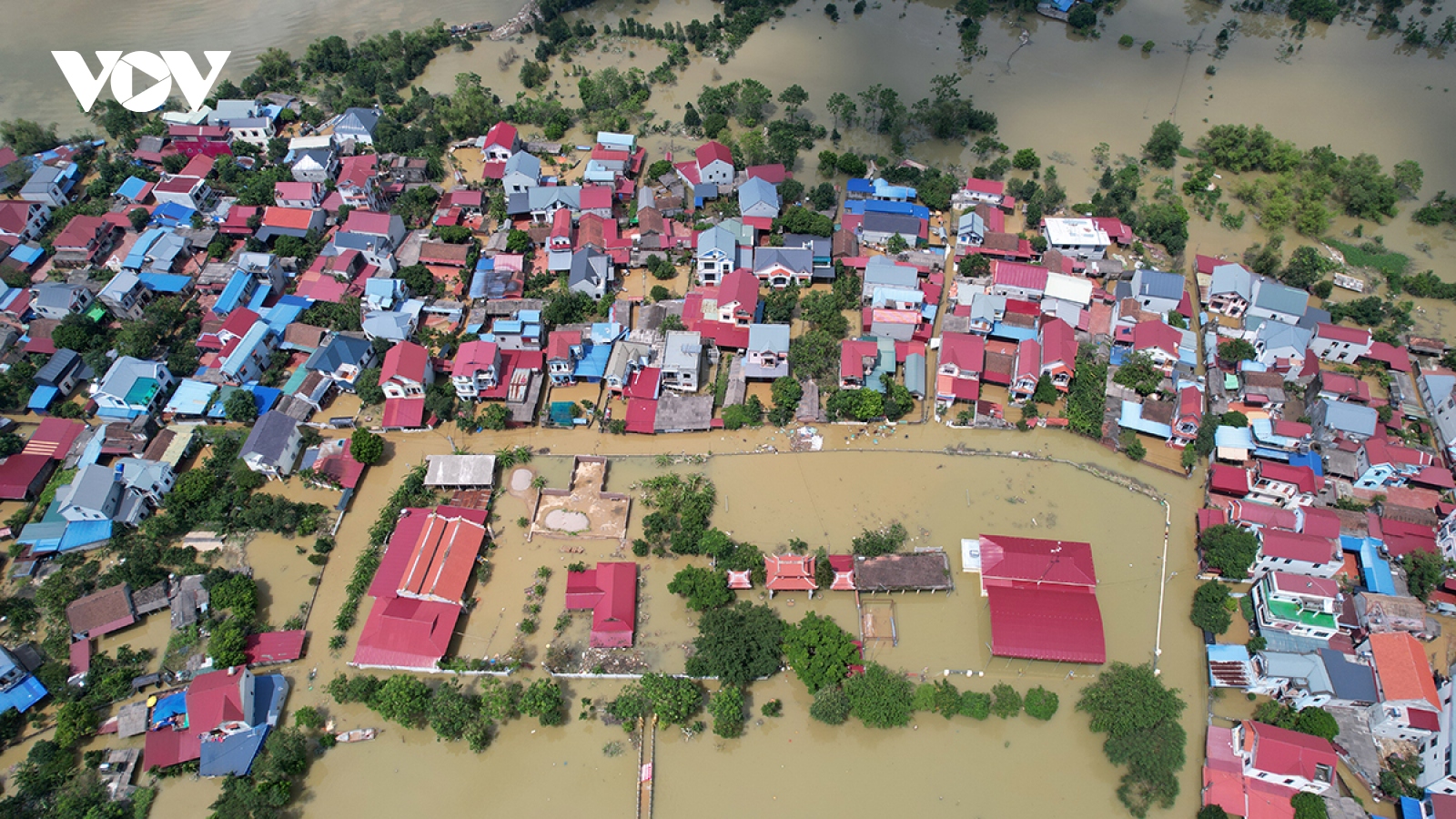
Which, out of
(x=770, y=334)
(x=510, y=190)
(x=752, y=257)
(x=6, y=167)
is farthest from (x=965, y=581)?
(x=6, y=167)

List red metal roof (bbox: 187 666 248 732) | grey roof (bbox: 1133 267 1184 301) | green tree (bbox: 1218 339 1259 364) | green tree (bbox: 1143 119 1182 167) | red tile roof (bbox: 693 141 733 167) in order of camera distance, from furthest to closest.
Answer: green tree (bbox: 1143 119 1182 167) < red tile roof (bbox: 693 141 733 167) < grey roof (bbox: 1133 267 1184 301) < green tree (bbox: 1218 339 1259 364) < red metal roof (bbox: 187 666 248 732)

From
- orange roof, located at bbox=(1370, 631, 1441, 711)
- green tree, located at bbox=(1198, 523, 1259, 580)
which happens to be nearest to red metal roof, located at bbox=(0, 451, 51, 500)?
green tree, located at bbox=(1198, 523, 1259, 580)

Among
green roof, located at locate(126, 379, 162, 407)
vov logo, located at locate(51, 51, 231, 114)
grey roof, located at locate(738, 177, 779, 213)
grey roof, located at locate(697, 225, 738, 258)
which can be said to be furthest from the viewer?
vov logo, located at locate(51, 51, 231, 114)

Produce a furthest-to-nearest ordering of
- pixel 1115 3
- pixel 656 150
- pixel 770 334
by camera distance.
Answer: pixel 1115 3 < pixel 656 150 < pixel 770 334

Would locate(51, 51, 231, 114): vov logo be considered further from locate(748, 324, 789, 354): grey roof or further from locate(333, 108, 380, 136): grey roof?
locate(748, 324, 789, 354): grey roof

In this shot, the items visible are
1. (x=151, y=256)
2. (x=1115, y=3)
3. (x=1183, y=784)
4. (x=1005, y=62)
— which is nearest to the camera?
(x=1183, y=784)

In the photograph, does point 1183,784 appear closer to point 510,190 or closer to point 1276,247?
point 1276,247
